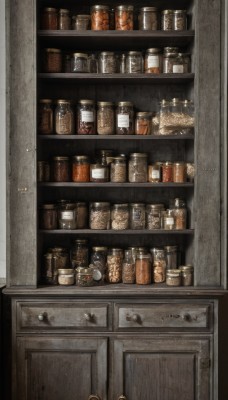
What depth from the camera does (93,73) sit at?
3109 mm

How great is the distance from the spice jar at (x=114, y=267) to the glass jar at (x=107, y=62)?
0.95 meters

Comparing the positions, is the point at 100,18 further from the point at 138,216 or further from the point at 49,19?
the point at 138,216

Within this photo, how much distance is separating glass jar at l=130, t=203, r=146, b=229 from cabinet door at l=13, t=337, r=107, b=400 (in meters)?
0.62

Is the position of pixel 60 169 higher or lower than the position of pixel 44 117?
lower

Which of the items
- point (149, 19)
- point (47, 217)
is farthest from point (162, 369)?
point (149, 19)

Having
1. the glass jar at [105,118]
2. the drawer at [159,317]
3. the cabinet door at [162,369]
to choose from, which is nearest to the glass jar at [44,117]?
the glass jar at [105,118]

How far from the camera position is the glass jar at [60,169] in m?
3.20

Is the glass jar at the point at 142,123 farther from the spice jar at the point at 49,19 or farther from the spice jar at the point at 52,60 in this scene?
the spice jar at the point at 49,19

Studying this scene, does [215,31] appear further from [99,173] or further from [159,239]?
[159,239]

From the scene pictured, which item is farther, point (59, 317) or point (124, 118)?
point (124, 118)

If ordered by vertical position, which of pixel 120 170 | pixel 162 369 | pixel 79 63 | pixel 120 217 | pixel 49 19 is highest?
pixel 49 19

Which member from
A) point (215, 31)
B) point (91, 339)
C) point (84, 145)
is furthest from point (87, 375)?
point (215, 31)

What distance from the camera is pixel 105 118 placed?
10.4 feet

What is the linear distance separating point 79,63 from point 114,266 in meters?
1.09
